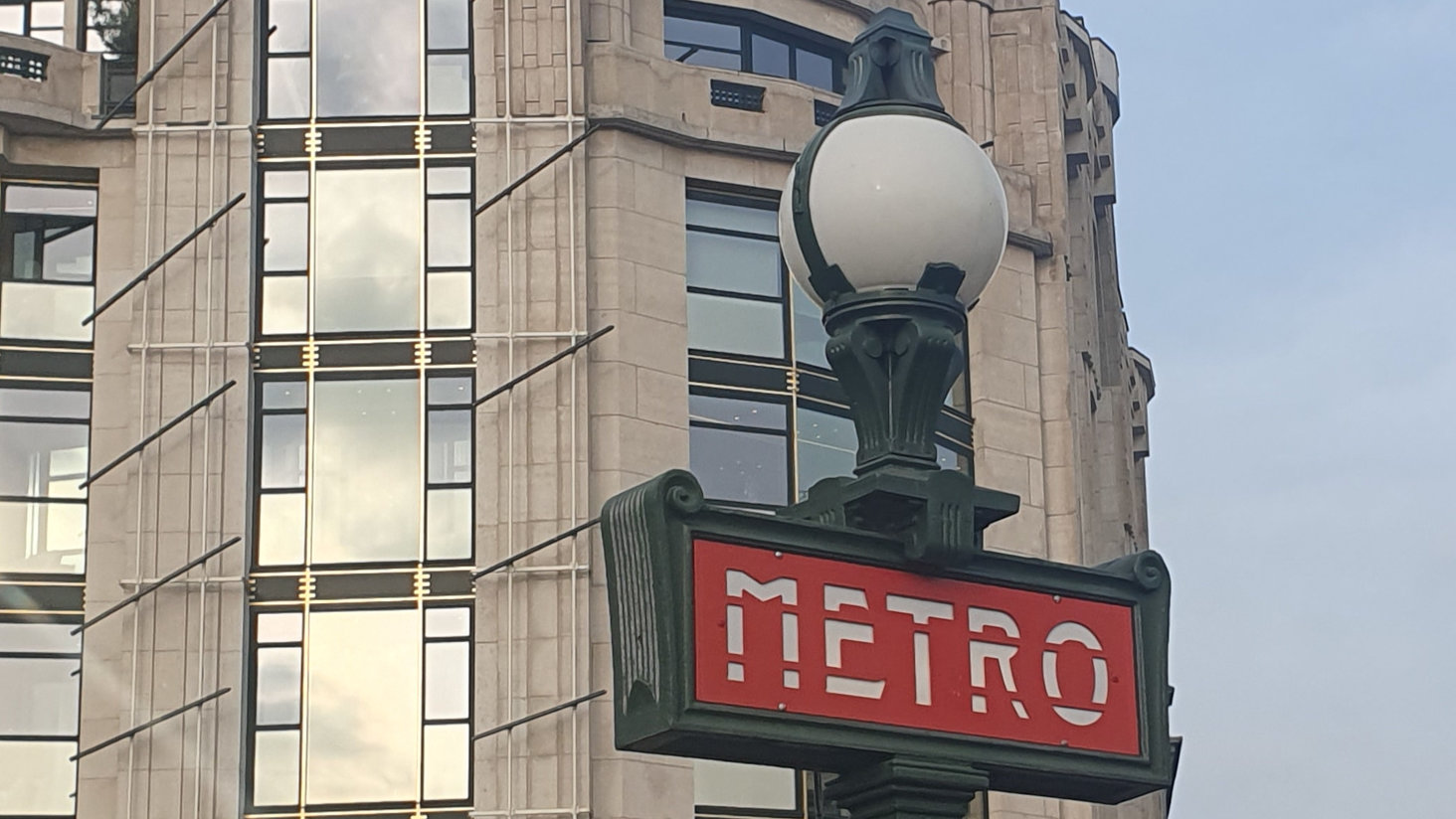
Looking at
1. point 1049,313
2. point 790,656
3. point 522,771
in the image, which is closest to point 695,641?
point 790,656

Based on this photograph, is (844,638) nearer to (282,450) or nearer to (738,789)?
(738,789)

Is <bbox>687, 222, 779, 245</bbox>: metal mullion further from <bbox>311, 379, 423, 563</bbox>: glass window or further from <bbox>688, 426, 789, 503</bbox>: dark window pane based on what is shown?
<bbox>311, 379, 423, 563</bbox>: glass window

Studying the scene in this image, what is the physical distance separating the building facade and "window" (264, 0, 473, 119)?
0.05m

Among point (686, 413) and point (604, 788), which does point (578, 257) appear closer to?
point (686, 413)

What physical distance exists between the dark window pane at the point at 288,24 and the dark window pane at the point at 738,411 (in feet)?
24.6

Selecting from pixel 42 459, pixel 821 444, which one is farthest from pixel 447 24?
pixel 42 459

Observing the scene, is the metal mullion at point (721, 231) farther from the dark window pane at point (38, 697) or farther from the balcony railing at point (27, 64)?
the dark window pane at point (38, 697)

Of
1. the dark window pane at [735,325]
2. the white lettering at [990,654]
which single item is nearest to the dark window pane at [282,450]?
the dark window pane at [735,325]

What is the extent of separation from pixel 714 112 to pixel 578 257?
10.6ft

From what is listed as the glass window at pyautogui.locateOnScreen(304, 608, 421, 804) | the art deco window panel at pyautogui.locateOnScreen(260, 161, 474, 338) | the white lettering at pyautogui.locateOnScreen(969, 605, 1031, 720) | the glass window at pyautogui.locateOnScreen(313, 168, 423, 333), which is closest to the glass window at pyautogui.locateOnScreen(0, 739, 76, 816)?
the glass window at pyautogui.locateOnScreen(304, 608, 421, 804)

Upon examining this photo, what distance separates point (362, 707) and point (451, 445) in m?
3.66

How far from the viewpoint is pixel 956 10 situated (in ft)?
130

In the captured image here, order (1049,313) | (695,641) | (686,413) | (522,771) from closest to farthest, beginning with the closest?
(695,641), (522,771), (686,413), (1049,313)

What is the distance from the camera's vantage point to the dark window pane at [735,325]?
34.0m
